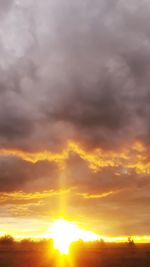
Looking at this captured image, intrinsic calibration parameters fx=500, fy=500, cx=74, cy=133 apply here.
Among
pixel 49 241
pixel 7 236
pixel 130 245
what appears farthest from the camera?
pixel 7 236

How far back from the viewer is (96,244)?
124250 mm

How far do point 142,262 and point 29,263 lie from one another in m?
15.1

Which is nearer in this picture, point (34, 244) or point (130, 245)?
point (130, 245)

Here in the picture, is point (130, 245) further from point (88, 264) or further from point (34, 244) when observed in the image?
point (88, 264)

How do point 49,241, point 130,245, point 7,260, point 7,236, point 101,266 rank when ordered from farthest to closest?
point 7,236 → point 49,241 → point 130,245 → point 7,260 → point 101,266

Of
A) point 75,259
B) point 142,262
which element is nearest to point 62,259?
point 75,259

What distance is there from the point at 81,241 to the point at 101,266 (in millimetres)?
67551

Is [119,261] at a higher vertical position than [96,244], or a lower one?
lower

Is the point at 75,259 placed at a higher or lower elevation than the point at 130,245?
lower

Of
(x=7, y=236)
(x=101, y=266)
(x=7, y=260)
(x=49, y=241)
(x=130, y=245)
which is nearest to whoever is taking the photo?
(x=101, y=266)

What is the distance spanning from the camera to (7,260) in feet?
209

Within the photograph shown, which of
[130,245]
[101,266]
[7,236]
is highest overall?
[7,236]

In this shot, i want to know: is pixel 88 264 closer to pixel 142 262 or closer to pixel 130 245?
pixel 142 262

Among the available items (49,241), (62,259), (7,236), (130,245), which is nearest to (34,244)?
(49,241)
